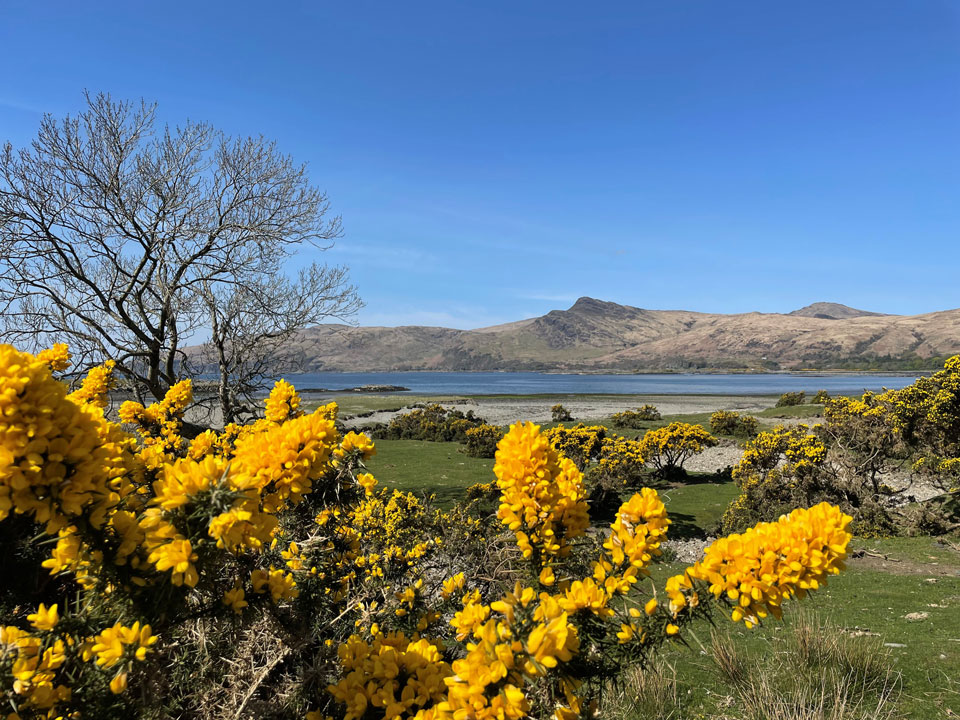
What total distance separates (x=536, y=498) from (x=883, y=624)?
782 centimetres

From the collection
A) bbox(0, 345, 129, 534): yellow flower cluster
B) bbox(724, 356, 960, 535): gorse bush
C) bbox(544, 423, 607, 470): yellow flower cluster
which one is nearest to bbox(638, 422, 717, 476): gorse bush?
bbox(544, 423, 607, 470): yellow flower cluster

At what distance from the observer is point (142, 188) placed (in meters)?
12.8

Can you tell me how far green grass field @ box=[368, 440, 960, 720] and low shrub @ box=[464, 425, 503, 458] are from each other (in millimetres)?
7545

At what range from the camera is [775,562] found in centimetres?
172

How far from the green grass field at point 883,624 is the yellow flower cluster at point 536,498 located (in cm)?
63

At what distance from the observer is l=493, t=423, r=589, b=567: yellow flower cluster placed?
2.18 m

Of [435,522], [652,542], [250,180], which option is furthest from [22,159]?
[652,542]

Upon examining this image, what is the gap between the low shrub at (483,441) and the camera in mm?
22281

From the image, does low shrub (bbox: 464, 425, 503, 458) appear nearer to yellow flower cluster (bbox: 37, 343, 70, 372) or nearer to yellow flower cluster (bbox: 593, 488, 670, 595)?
yellow flower cluster (bbox: 37, 343, 70, 372)

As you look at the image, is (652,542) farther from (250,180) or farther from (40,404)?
(250,180)

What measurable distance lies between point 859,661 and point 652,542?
523cm

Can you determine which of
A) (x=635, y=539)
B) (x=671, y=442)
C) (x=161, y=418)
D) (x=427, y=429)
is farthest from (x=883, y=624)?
(x=427, y=429)

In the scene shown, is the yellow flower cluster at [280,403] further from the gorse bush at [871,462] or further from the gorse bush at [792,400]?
the gorse bush at [792,400]

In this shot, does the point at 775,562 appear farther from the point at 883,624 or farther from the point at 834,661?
the point at 883,624
